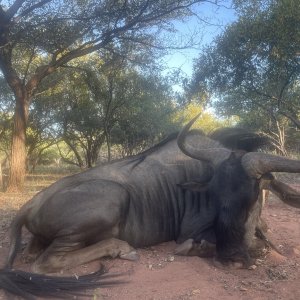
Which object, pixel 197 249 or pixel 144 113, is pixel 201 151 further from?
pixel 144 113

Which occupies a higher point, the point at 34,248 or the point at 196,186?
the point at 196,186

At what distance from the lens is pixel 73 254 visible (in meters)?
4.50

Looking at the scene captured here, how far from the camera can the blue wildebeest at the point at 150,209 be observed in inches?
174

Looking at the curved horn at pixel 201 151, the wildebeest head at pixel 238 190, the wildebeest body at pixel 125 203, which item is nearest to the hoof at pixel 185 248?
the wildebeest body at pixel 125 203

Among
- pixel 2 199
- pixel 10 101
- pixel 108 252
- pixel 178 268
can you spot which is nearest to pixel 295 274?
pixel 178 268

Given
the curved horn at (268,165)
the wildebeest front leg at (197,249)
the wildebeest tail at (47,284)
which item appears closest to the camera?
the wildebeest tail at (47,284)

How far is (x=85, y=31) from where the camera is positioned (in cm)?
1217

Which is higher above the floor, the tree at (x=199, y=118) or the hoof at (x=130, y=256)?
the tree at (x=199, y=118)

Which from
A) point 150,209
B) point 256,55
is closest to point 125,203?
point 150,209

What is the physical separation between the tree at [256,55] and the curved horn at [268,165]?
6.43 metres

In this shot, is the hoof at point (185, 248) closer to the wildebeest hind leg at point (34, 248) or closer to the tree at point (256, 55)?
the wildebeest hind leg at point (34, 248)

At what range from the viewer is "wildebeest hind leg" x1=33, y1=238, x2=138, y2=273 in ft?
14.4

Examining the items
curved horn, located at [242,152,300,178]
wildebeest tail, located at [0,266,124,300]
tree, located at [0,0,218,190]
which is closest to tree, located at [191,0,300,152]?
tree, located at [0,0,218,190]

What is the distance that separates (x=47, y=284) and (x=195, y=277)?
1.35 meters
